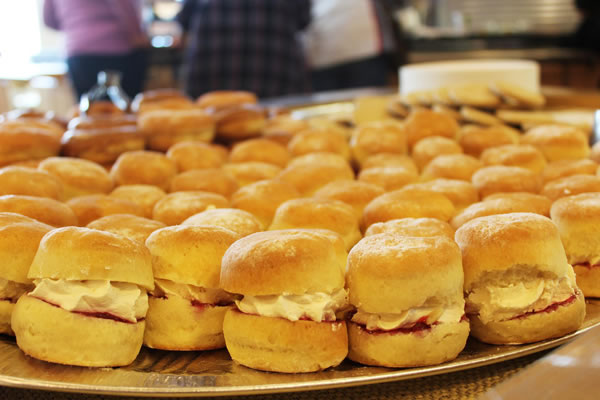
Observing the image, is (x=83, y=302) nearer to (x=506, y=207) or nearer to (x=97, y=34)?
(x=506, y=207)

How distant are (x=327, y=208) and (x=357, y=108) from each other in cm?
166

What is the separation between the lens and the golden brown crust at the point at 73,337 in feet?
3.86

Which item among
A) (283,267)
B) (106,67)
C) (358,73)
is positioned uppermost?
(283,267)

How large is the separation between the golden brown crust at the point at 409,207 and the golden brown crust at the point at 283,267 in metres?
0.42

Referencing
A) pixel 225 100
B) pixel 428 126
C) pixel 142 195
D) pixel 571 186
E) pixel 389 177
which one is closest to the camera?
pixel 571 186

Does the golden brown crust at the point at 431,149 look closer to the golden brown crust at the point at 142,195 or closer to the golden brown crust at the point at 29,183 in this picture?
the golden brown crust at the point at 142,195

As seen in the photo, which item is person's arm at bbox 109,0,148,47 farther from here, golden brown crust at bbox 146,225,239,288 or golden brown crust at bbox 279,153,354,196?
golden brown crust at bbox 146,225,239,288

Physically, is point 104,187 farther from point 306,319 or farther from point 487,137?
point 487,137

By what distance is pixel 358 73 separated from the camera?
6.14m

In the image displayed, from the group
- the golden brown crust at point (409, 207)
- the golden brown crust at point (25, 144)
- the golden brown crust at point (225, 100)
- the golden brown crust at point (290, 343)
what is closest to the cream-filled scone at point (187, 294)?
the golden brown crust at point (290, 343)

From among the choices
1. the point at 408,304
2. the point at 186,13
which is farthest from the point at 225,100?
the point at 186,13

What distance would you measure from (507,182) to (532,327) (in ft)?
2.18

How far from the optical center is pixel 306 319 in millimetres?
1158

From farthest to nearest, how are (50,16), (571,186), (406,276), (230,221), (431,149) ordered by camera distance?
(50,16) < (431,149) < (571,186) < (230,221) < (406,276)
